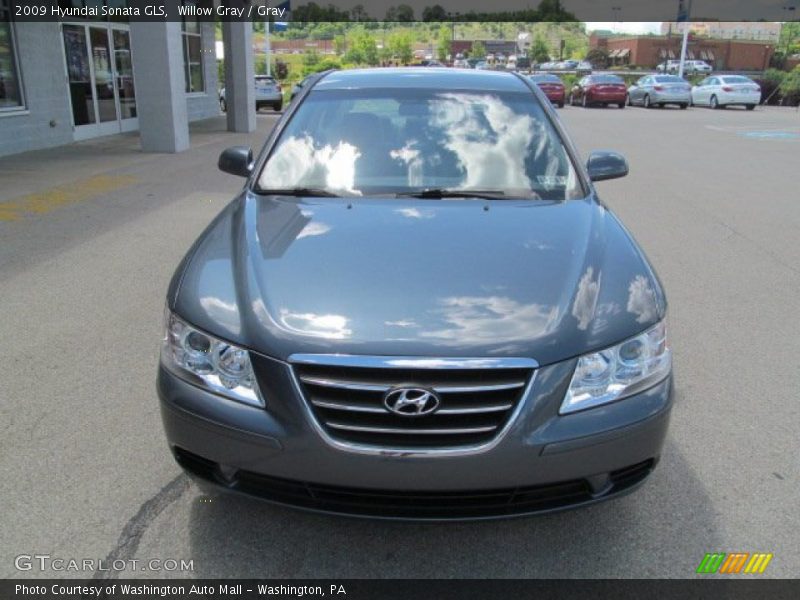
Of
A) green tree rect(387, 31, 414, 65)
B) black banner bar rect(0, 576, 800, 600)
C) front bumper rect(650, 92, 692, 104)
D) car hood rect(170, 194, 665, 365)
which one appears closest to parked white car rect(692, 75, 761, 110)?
front bumper rect(650, 92, 692, 104)

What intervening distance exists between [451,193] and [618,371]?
4.67 ft

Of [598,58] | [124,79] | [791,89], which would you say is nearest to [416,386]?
[124,79]

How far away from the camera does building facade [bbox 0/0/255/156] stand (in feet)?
41.5

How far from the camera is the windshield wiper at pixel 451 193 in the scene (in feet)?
11.4

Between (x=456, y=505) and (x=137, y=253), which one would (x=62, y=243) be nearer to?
(x=137, y=253)

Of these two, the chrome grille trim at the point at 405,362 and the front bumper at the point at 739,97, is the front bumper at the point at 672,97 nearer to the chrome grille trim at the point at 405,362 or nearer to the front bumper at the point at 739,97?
the front bumper at the point at 739,97

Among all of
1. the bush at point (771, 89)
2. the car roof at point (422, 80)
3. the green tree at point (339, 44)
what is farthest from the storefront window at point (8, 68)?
the green tree at point (339, 44)

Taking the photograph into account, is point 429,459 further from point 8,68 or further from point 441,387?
point 8,68

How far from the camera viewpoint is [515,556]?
8.73ft

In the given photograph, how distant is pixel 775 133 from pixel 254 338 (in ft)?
75.4

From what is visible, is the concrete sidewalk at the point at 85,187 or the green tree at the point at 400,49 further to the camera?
the green tree at the point at 400,49

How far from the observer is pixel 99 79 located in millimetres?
15680

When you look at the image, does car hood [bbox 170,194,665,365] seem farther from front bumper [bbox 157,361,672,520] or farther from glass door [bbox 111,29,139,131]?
glass door [bbox 111,29,139,131]

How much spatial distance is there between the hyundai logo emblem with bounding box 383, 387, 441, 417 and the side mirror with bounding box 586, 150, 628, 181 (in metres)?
2.32
